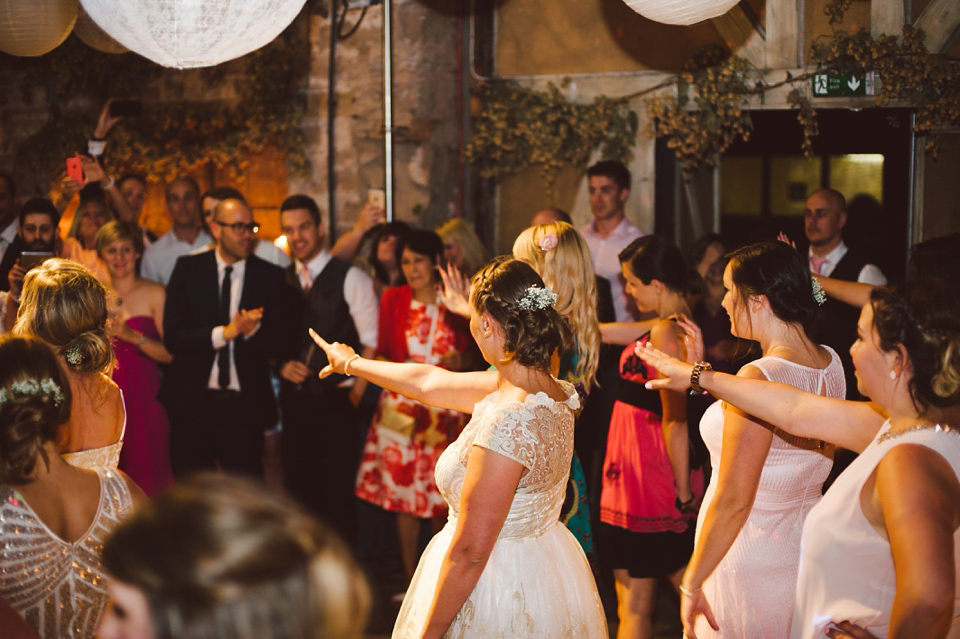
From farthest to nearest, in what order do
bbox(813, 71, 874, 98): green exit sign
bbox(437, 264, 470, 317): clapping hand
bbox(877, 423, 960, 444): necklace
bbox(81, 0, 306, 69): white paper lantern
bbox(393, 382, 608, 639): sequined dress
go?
1. bbox(813, 71, 874, 98): green exit sign
2. bbox(437, 264, 470, 317): clapping hand
3. bbox(81, 0, 306, 69): white paper lantern
4. bbox(393, 382, 608, 639): sequined dress
5. bbox(877, 423, 960, 444): necklace

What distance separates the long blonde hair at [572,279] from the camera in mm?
2910

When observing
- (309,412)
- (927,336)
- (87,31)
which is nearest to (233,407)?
(309,412)

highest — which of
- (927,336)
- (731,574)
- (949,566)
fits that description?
(927,336)

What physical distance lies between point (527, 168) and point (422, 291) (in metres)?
1.99

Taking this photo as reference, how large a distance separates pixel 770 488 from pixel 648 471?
92 cm

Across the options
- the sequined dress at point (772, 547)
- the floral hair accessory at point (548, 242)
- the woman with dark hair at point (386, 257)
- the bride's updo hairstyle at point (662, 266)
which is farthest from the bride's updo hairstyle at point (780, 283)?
the woman with dark hair at point (386, 257)

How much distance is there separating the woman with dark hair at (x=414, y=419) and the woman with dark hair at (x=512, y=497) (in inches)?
68.5

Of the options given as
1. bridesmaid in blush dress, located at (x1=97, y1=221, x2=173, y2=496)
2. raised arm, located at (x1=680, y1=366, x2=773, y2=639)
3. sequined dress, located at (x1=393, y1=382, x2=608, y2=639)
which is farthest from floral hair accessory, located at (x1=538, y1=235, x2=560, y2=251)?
bridesmaid in blush dress, located at (x1=97, y1=221, x2=173, y2=496)

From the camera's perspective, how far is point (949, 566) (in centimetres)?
136

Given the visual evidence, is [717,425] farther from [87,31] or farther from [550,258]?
[87,31]

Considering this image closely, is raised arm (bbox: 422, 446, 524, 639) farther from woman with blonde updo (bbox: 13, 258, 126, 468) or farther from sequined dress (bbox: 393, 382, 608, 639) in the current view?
woman with blonde updo (bbox: 13, 258, 126, 468)

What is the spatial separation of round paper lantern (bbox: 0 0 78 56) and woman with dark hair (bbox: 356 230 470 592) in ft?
5.20

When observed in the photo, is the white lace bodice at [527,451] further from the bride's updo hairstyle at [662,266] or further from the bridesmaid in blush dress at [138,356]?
the bridesmaid in blush dress at [138,356]

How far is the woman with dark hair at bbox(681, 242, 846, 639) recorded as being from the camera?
213cm
